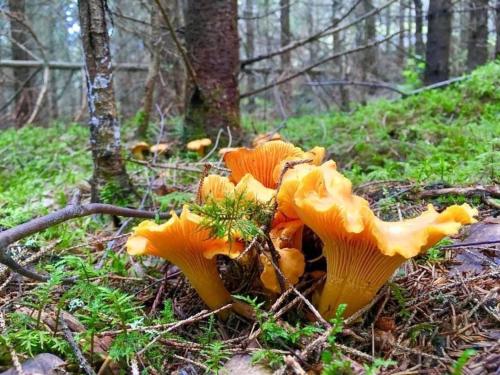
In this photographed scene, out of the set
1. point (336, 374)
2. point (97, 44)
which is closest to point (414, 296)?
point (336, 374)

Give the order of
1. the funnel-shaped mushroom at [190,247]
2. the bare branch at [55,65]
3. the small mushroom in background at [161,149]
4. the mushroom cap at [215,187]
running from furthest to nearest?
the bare branch at [55,65]
the small mushroom in background at [161,149]
the mushroom cap at [215,187]
the funnel-shaped mushroom at [190,247]

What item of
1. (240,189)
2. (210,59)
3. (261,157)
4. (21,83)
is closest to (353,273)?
(240,189)

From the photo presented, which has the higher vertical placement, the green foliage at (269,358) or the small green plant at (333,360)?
the small green plant at (333,360)

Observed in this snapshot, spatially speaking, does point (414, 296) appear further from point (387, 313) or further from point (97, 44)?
point (97, 44)

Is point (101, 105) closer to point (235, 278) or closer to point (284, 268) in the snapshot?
point (235, 278)

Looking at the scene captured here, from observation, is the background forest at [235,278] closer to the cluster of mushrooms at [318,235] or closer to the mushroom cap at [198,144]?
the cluster of mushrooms at [318,235]

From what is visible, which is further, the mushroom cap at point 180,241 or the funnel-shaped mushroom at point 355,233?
the mushroom cap at point 180,241

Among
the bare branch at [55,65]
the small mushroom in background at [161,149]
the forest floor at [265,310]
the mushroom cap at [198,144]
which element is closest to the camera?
the forest floor at [265,310]

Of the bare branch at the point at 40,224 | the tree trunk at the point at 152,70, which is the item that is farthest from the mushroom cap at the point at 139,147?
the bare branch at the point at 40,224
